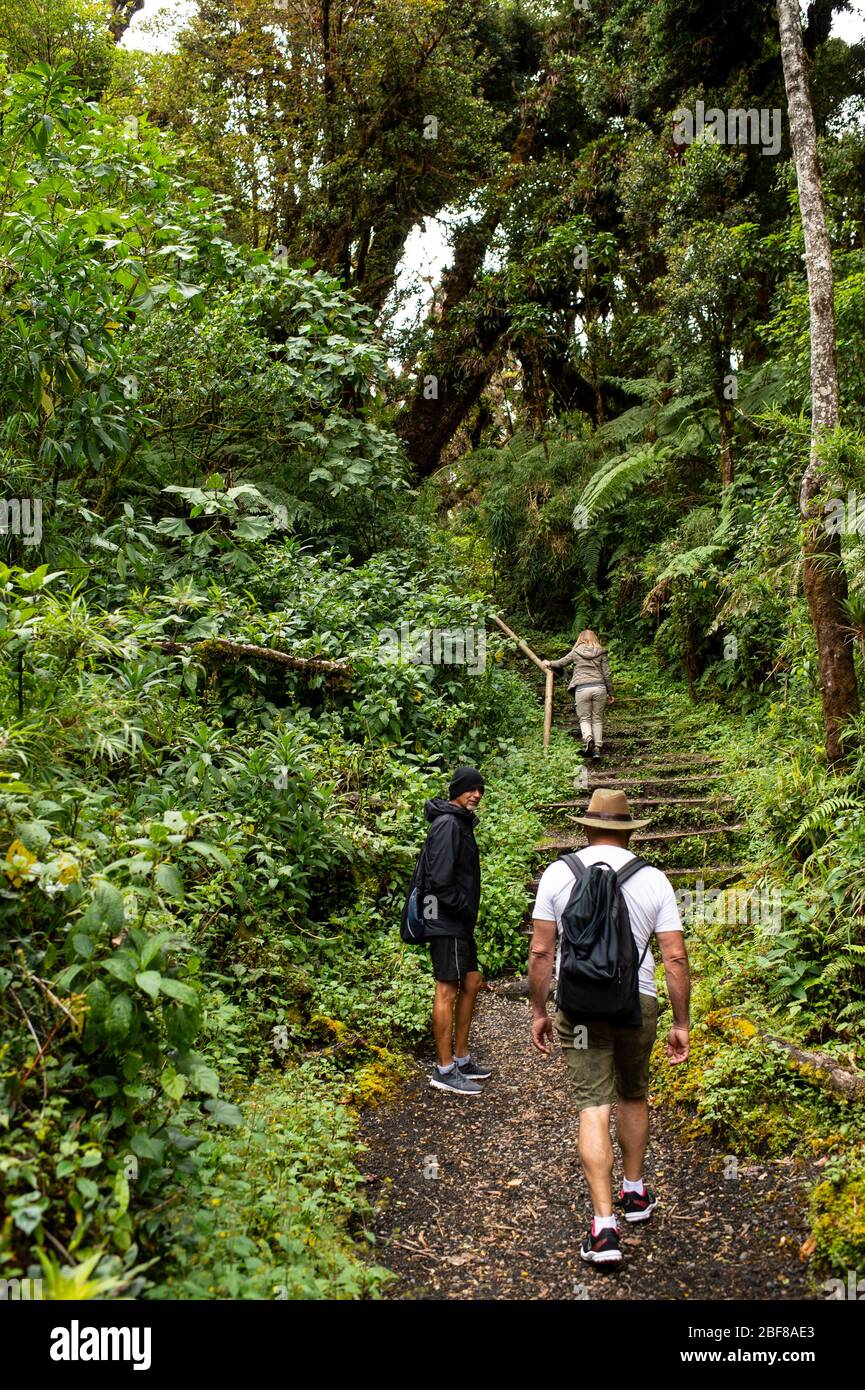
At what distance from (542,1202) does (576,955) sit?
1.41 meters

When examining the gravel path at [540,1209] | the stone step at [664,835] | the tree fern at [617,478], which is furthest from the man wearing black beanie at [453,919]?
the tree fern at [617,478]

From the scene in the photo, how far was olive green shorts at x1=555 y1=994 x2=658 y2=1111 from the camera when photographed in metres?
3.76

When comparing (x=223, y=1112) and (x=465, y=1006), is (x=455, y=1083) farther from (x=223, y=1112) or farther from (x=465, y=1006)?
(x=223, y=1112)

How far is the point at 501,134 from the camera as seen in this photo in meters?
17.1

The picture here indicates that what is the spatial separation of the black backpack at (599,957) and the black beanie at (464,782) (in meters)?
1.63

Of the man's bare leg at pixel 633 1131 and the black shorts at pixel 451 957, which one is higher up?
the black shorts at pixel 451 957

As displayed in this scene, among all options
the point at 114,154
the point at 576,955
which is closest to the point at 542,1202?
the point at 576,955

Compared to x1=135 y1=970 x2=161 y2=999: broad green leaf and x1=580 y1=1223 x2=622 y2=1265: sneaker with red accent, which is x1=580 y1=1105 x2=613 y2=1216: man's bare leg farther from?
x1=135 y1=970 x2=161 y2=999: broad green leaf

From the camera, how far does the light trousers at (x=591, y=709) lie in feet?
35.4

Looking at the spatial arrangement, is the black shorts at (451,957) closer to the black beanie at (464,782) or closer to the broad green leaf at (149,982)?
the black beanie at (464,782)

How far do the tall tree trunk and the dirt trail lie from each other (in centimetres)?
307

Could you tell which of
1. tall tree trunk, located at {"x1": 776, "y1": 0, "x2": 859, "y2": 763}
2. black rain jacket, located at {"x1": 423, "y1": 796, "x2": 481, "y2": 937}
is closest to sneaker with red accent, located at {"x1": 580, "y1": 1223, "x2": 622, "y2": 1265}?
black rain jacket, located at {"x1": 423, "y1": 796, "x2": 481, "y2": 937}

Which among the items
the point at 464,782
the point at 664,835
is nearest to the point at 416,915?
the point at 464,782
